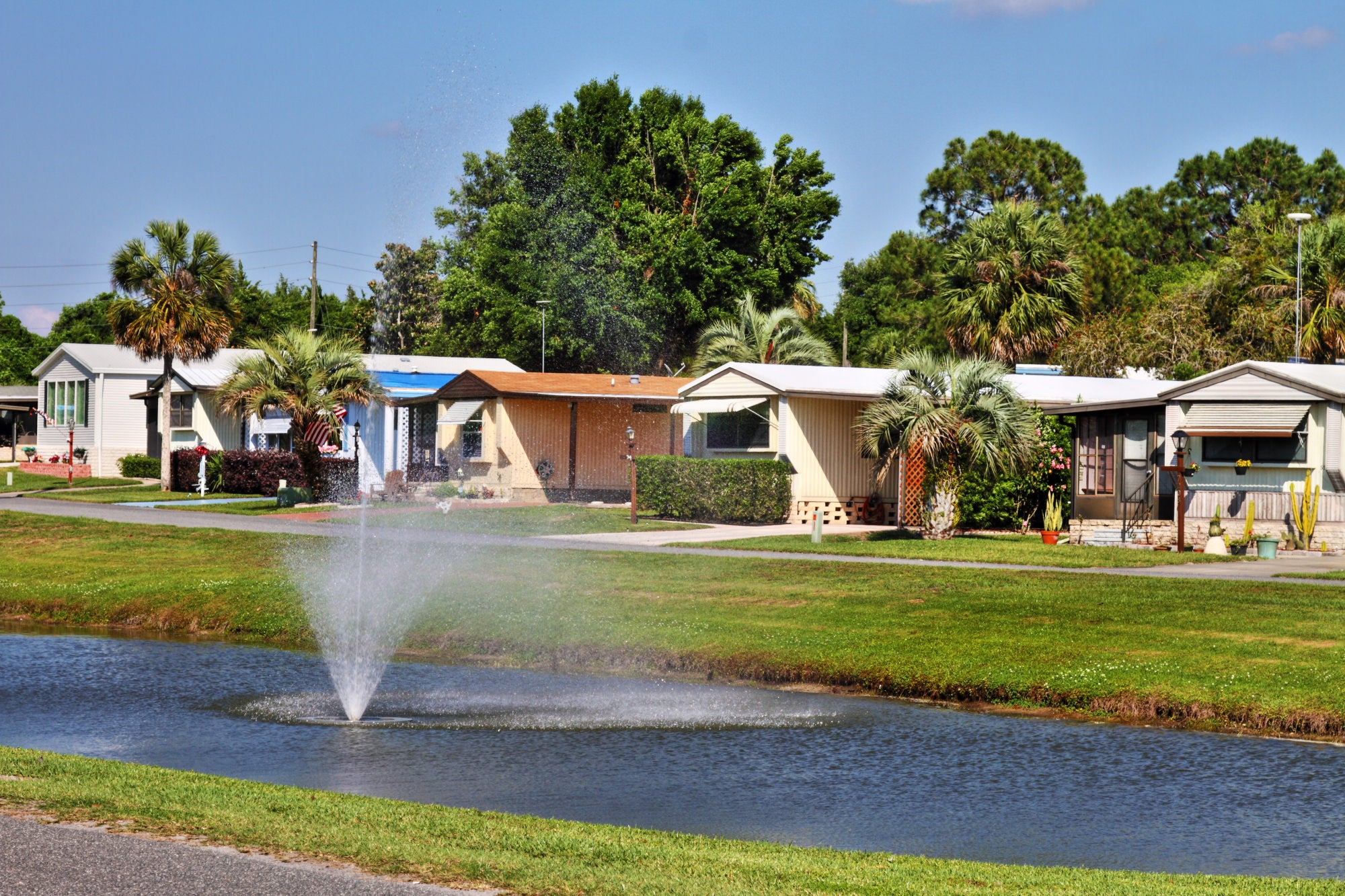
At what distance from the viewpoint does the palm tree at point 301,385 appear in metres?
39.3

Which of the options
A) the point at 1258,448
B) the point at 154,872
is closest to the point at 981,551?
the point at 1258,448

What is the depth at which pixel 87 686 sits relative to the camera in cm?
1620

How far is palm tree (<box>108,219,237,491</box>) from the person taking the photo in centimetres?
4597

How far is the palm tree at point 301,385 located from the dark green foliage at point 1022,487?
18159 millimetres

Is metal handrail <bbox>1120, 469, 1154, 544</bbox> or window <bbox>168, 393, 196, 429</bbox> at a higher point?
window <bbox>168, 393, 196, 429</bbox>

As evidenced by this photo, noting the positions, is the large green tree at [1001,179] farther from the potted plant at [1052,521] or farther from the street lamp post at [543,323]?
the potted plant at [1052,521]

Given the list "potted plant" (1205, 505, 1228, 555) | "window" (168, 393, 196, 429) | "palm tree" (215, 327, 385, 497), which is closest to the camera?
"potted plant" (1205, 505, 1228, 555)

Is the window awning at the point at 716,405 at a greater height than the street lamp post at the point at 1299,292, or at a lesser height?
lesser

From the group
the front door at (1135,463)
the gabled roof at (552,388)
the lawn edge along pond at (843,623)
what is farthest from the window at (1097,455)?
the gabled roof at (552,388)

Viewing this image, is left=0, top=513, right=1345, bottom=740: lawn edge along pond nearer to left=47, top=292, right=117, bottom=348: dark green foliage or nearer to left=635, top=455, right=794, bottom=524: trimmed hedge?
left=635, top=455, right=794, bottom=524: trimmed hedge

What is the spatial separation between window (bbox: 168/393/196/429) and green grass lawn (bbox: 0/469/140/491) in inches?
105

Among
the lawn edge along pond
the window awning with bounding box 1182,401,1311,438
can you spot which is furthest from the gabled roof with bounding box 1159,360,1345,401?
the lawn edge along pond

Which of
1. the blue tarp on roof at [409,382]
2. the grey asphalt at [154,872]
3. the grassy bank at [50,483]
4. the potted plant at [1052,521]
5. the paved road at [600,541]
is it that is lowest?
the grey asphalt at [154,872]

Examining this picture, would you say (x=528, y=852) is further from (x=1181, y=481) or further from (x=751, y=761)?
(x=1181, y=481)
